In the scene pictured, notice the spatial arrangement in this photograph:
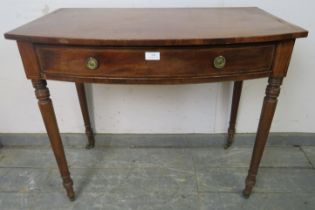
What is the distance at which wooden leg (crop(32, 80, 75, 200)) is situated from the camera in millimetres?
893

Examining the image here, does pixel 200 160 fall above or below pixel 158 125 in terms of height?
below

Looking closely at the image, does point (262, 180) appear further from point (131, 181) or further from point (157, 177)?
point (131, 181)

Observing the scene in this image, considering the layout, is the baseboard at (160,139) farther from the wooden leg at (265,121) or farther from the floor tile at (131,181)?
the wooden leg at (265,121)

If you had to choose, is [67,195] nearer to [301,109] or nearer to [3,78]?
[3,78]

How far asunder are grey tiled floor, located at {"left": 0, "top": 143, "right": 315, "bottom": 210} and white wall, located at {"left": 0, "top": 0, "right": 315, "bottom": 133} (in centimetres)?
13

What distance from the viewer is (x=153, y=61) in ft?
2.60

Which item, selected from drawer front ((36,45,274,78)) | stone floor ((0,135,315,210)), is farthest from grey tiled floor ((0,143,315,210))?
drawer front ((36,45,274,78))

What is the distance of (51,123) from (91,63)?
0.31 m

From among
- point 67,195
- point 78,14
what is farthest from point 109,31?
point 67,195

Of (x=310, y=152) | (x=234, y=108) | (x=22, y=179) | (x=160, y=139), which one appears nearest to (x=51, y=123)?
(x=22, y=179)

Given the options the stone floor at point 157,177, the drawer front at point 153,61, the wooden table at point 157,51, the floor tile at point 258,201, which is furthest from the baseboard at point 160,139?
the drawer front at point 153,61

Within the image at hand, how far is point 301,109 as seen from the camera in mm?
1434

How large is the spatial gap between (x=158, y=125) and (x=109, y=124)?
275 millimetres

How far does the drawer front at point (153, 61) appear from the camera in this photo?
30.8 inches
